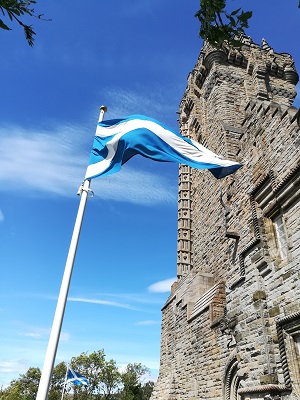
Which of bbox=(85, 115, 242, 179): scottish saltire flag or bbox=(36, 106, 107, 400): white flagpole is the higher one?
Answer: bbox=(85, 115, 242, 179): scottish saltire flag

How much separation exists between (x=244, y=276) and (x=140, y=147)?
15.2 ft

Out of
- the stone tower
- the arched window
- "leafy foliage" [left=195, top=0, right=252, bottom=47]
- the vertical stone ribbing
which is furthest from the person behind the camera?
the vertical stone ribbing

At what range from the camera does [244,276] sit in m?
8.90

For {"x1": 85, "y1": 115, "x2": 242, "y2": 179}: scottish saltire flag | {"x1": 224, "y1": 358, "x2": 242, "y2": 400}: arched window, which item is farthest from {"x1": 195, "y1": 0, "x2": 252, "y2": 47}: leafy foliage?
{"x1": 224, "y1": 358, "x2": 242, "y2": 400}: arched window

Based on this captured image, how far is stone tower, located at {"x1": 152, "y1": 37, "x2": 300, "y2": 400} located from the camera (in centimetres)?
715

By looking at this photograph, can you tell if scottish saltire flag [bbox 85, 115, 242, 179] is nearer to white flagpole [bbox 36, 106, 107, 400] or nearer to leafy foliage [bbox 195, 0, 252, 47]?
white flagpole [bbox 36, 106, 107, 400]

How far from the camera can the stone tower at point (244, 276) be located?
7.15 m

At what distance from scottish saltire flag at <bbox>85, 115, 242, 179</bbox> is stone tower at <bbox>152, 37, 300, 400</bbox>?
1.93 metres

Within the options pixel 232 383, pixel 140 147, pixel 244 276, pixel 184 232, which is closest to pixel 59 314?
pixel 140 147

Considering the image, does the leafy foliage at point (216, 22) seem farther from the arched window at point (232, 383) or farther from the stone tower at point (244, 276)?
A: the arched window at point (232, 383)

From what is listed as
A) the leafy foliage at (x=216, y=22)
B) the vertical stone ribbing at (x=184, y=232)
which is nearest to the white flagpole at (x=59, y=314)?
the leafy foliage at (x=216, y=22)

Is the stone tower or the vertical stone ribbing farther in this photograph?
the vertical stone ribbing

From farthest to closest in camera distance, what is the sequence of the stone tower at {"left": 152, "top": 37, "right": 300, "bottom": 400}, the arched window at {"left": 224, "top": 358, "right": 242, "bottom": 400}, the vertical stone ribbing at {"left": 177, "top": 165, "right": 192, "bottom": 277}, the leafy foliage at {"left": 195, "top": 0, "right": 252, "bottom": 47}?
the vertical stone ribbing at {"left": 177, "top": 165, "right": 192, "bottom": 277} → the arched window at {"left": 224, "top": 358, "right": 242, "bottom": 400} → the stone tower at {"left": 152, "top": 37, "right": 300, "bottom": 400} → the leafy foliage at {"left": 195, "top": 0, "right": 252, "bottom": 47}

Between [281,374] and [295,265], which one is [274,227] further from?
[281,374]
